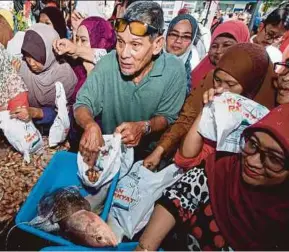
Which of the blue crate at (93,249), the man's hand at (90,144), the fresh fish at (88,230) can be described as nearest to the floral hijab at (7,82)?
the man's hand at (90,144)

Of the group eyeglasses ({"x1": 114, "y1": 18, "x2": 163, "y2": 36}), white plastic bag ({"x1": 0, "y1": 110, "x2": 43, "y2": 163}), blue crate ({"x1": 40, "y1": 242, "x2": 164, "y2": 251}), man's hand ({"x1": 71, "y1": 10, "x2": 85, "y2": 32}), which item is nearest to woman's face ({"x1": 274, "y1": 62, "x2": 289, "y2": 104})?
eyeglasses ({"x1": 114, "y1": 18, "x2": 163, "y2": 36})

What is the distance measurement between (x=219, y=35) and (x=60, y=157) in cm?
192

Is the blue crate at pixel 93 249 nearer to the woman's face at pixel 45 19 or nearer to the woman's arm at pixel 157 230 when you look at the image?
the woman's arm at pixel 157 230

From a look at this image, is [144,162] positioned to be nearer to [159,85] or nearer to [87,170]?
[87,170]

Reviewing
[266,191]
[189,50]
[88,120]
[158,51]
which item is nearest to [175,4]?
[189,50]

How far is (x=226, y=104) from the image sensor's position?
5.24 ft

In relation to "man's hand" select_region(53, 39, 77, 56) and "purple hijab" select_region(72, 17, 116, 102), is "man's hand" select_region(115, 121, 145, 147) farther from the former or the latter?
"man's hand" select_region(53, 39, 77, 56)

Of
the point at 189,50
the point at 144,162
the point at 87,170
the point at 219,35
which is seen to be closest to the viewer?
the point at 87,170

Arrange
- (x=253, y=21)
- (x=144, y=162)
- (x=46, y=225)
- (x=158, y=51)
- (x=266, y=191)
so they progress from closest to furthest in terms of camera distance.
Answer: (x=266, y=191) → (x=46, y=225) → (x=144, y=162) → (x=158, y=51) → (x=253, y=21)

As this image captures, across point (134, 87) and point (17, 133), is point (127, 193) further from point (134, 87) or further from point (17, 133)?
point (17, 133)

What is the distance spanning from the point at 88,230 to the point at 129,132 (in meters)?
0.66

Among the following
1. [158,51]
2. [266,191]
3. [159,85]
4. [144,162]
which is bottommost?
[144,162]

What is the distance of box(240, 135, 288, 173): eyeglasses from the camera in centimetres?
119

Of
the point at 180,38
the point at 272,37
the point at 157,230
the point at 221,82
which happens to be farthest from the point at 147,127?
the point at 272,37
